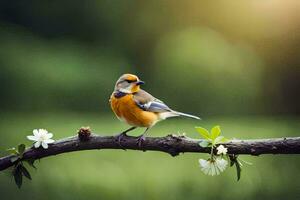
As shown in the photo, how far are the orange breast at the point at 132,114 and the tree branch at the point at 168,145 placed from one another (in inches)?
8.3

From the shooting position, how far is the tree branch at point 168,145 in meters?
0.87

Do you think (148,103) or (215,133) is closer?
(215,133)

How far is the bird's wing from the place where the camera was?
1.21 m

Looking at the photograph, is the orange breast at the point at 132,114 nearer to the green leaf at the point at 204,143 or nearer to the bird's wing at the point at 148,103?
the bird's wing at the point at 148,103

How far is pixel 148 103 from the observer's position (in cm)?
123

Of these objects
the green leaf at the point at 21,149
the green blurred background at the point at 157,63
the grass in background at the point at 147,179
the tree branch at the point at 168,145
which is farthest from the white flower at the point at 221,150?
the green blurred background at the point at 157,63

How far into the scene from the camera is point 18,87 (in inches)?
130

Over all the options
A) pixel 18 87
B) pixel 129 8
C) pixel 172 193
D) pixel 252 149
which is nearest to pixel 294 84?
pixel 129 8

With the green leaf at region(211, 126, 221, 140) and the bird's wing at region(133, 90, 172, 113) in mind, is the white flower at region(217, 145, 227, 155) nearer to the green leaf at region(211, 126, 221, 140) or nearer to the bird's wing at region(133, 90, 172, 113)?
the green leaf at region(211, 126, 221, 140)

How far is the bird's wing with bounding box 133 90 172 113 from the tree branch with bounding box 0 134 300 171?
8.7 inches

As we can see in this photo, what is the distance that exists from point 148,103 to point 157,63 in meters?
2.26

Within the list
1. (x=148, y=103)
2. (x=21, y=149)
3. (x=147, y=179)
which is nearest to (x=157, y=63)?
(x=147, y=179)

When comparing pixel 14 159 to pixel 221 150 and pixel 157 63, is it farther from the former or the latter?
pixel 157 63

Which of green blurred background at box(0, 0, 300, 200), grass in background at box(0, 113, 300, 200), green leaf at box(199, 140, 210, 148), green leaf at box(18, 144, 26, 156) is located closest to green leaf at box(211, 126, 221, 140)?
green leaf at box(199, 140, 210, 148)
